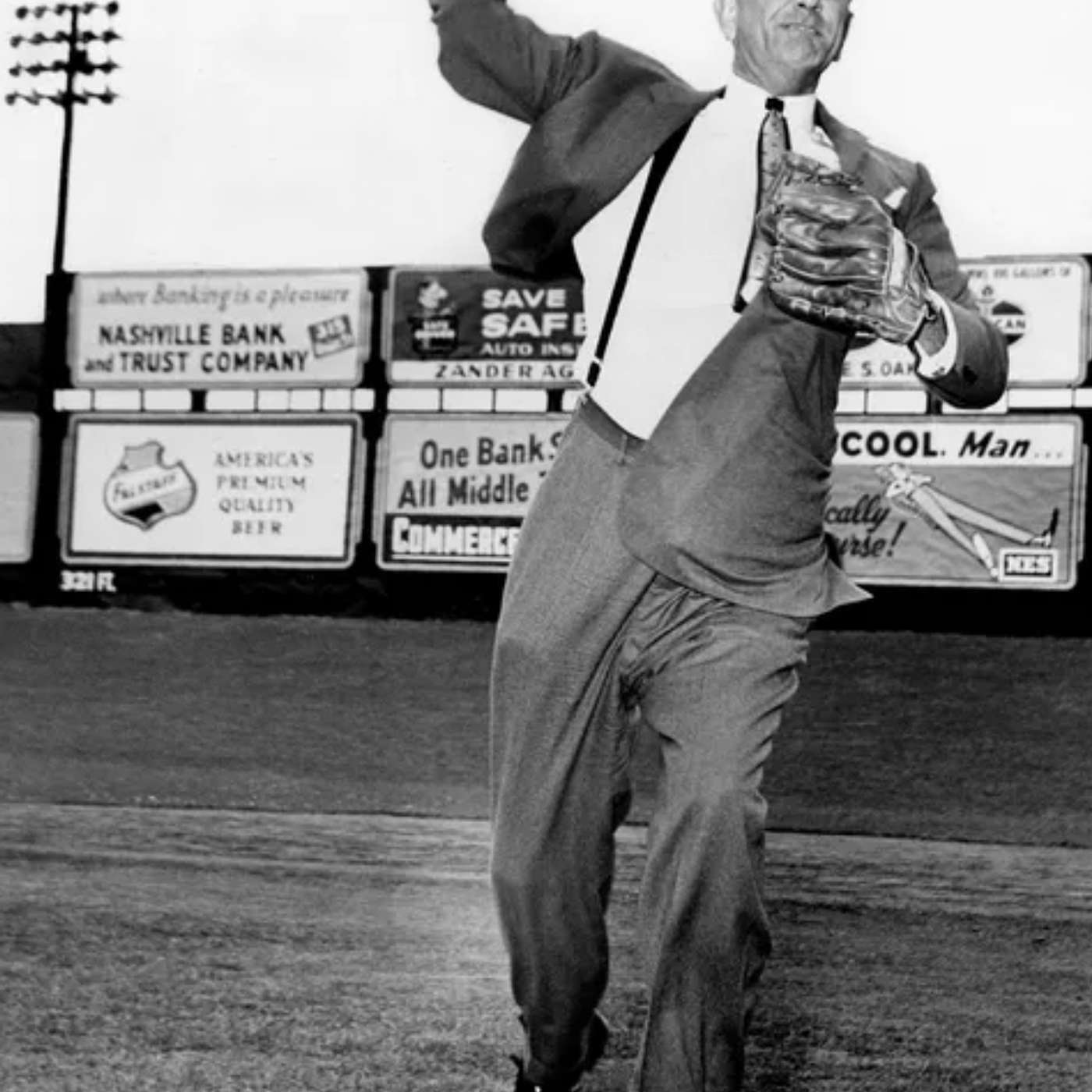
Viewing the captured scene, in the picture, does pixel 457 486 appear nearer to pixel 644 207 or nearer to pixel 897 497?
pixel 897 497

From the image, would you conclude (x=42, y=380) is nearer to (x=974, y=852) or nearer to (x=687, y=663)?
(x=974, y=852)

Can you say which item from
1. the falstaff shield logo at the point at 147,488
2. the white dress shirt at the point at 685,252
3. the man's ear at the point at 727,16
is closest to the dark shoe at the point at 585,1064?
the white dress shirt at the point at 685,252

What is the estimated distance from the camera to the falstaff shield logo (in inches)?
834

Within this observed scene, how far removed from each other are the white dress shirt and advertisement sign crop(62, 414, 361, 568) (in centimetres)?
1710

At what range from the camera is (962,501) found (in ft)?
61.7

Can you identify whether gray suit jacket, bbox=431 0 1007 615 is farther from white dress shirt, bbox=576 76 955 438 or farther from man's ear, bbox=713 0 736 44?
man's ear, bbox=713 0 736 44

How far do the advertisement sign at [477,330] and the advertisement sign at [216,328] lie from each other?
49 centimetres

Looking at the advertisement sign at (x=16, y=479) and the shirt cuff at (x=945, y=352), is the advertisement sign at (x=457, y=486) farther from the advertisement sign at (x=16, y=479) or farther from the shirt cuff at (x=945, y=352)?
the shirt cuff at (x=945, y=352)

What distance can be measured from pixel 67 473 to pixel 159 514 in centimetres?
123

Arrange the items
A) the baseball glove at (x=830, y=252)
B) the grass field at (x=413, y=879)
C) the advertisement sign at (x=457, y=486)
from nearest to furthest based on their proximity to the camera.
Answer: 1. the baseball glove at (x=830, y=252)
2. the grass field at (x=413, y=879)
3. the advertisement sign at (x=457, y=486)

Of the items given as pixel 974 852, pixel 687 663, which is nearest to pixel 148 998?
pixel 687 663

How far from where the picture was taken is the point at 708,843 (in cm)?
305

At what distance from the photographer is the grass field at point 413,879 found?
4.55 m

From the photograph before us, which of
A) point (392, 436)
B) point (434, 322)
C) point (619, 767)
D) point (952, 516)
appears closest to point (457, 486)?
point (392, 436)
